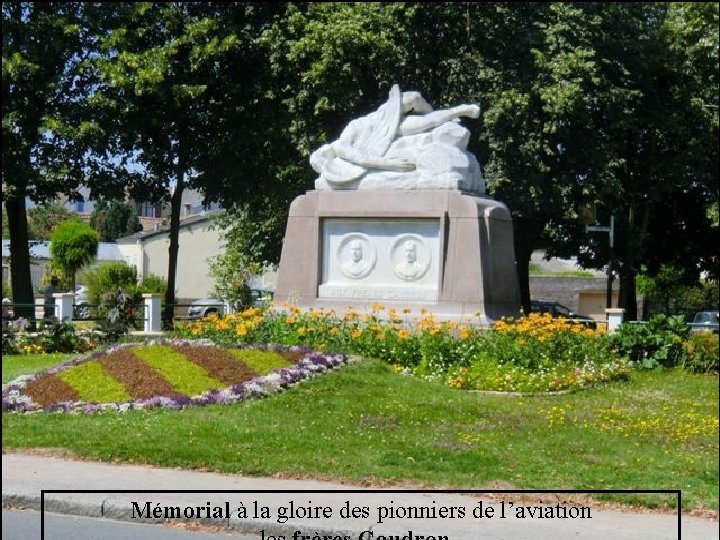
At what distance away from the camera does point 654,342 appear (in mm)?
16125

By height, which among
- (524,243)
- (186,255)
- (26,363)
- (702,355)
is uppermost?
(524,243)

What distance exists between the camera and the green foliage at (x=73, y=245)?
1893 inches

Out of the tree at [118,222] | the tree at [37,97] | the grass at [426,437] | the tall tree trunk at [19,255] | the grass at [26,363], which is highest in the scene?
the tree at [37,97]

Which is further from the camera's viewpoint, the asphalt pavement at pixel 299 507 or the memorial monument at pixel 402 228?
the memorial monument at pixel 402 228

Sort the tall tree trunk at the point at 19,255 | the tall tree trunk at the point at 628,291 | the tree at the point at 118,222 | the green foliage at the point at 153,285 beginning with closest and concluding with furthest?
the tall tree trunk at the point at 19,255
the tall tree trunk at the point at 628,291
the green foliage at the point at 153,285
the tree at the point at 118,222

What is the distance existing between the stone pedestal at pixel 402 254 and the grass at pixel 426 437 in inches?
174

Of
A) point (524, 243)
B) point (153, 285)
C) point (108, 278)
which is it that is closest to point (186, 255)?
point (108, 278)

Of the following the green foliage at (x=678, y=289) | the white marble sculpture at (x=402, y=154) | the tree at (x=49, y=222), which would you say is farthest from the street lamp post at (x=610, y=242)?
the tree at (x=49, y=222)

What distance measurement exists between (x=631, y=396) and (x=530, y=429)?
2.84m

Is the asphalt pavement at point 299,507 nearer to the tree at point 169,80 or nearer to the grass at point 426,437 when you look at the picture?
the grass at point 426,437

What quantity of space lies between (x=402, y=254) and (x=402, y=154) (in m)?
1.63

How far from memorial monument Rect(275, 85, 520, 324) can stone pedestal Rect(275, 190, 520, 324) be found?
0.05 feet

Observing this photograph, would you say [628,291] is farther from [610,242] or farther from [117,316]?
[117,316]

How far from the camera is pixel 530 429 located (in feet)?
35.4
